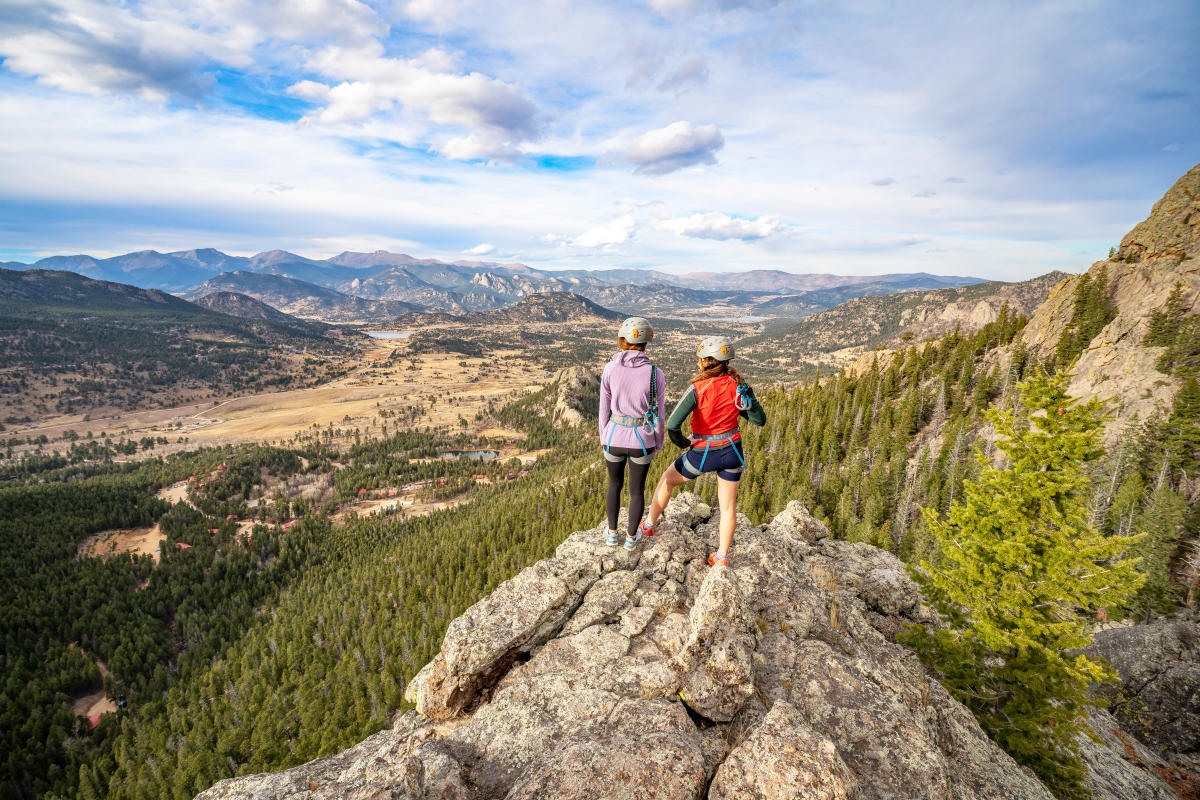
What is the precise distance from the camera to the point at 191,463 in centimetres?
15600

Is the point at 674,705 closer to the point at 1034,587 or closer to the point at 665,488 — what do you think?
the point at 665,488

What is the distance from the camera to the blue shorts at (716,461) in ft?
35.2

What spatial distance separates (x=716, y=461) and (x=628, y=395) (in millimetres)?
2652

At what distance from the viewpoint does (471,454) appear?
188 meters

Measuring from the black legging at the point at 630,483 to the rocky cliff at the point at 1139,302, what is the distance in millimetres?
61044

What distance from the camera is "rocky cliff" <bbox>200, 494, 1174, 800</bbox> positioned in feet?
21.8

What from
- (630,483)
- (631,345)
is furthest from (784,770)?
(631,345)

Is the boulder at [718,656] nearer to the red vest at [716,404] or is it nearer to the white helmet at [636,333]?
the red vest at [716,404]

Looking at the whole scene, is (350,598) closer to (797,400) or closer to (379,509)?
(379,509)

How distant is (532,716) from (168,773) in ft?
249

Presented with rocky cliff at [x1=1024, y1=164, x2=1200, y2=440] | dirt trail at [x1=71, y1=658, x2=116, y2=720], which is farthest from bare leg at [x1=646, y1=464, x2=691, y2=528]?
dirt trail at [x1=71, y1=658, x2=116, y2=720]

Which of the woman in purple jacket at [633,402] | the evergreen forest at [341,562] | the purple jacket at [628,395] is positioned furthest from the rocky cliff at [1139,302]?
the purple jacket at [628,395]

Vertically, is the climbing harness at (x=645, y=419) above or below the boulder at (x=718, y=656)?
above

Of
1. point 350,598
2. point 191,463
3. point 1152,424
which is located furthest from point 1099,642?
point 191,463
